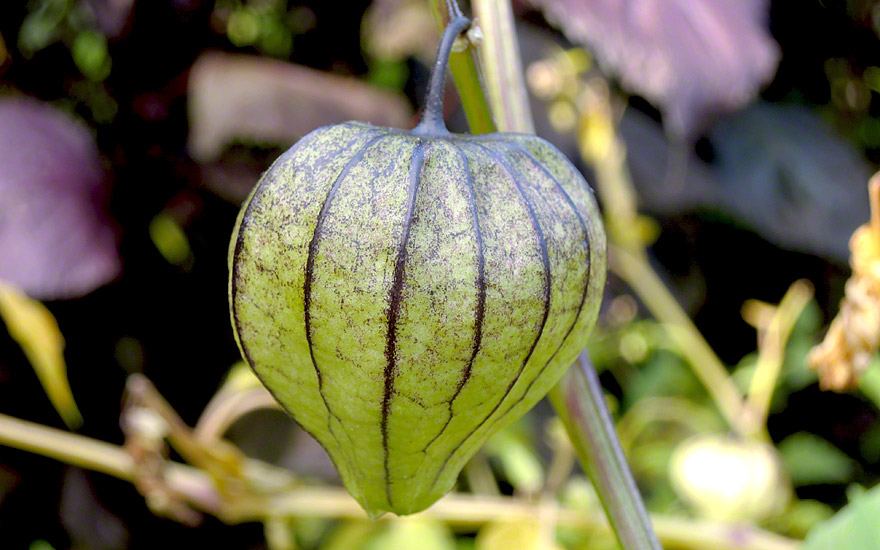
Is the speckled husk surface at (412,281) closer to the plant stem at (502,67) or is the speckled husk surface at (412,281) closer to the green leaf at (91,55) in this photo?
the plant stem at (502,67)

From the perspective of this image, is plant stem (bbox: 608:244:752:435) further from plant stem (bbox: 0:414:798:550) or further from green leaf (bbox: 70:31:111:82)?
green leaf (bbox: 70:31:111:82)

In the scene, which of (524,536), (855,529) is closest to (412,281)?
(855,529)

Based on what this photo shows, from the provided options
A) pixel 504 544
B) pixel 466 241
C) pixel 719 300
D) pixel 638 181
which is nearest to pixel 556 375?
pixel 466 241

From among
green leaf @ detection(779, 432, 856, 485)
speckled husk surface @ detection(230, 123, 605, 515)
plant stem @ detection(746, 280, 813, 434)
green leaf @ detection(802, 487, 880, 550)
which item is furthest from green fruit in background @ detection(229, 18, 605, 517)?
green leaf @ detection(779, 432, 856, 485)

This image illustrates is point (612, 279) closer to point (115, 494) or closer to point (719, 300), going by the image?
point (719, 300)

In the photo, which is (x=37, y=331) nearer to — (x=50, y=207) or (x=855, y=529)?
(x=50, y=207)

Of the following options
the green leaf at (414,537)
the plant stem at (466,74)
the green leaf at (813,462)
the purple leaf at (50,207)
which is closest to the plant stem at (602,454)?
the plant stem at (466,74)
